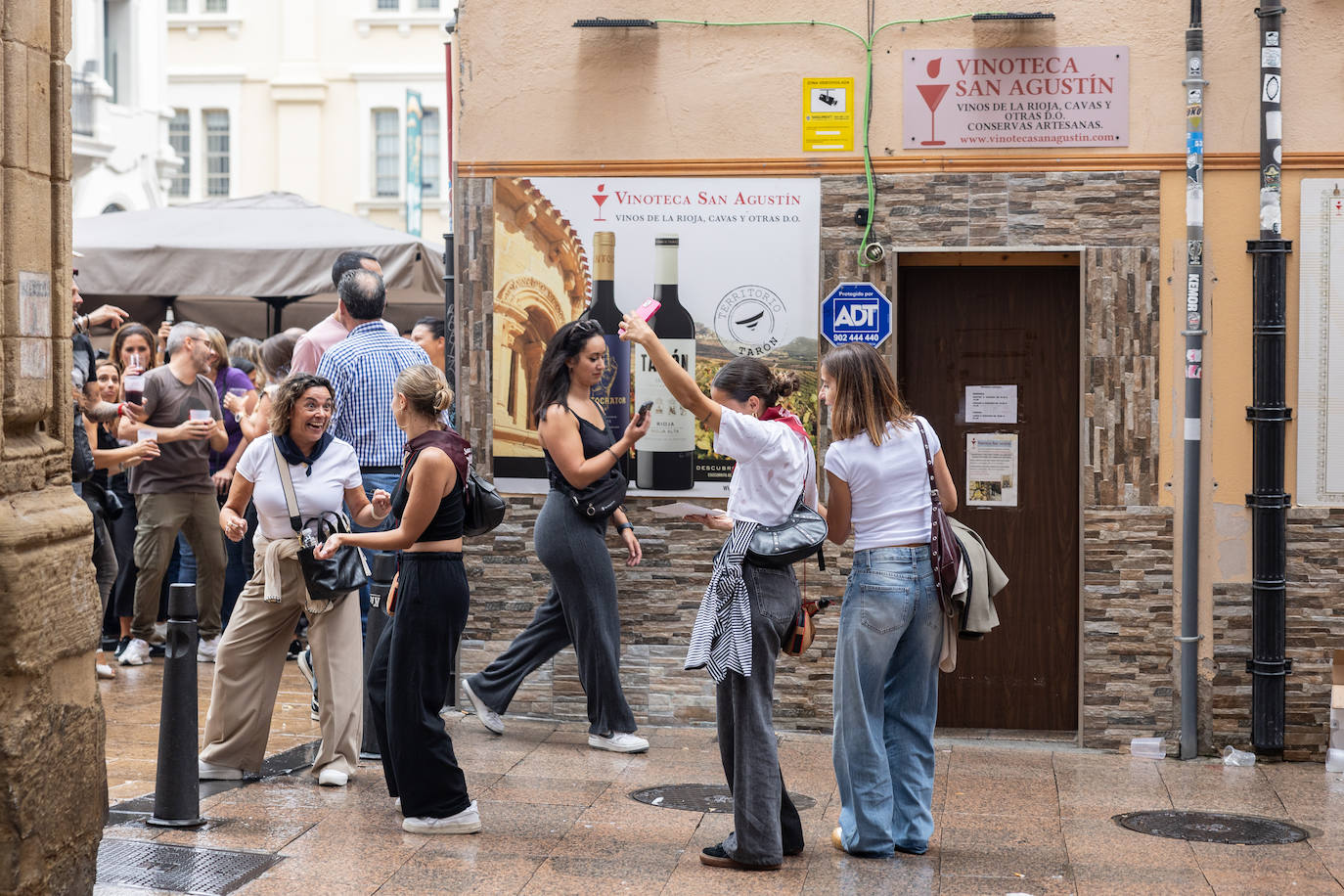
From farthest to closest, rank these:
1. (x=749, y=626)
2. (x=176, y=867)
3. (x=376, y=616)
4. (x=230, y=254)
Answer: (x=230, y=254)
(x=376, y=616)
(x=749, y=626)
(x=176, y=867)

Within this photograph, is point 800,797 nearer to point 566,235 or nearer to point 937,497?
point 937,497

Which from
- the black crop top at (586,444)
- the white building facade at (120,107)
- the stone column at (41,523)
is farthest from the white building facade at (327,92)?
the stone column at (41,523)

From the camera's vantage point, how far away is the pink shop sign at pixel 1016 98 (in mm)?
7832

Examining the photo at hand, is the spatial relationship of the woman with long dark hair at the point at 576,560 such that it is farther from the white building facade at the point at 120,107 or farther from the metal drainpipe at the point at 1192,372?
the white building facade at the point at 120,107

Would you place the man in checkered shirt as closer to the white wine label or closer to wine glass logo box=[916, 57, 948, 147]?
the white wine label

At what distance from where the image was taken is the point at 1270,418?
7.66 metres

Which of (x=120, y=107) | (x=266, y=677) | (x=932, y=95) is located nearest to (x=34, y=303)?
(x=266, y=677)

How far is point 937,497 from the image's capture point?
5820 mm

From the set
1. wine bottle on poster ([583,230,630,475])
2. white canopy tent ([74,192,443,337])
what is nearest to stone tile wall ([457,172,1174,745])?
wine bottle on poster ([583,230,630,475])

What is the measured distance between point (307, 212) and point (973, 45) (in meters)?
7.07

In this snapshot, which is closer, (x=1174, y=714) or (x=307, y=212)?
(x=1174, y=714)

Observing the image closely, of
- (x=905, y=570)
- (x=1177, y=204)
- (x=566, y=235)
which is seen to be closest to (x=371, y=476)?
(x=566, y=235)

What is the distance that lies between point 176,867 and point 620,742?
2.60 metres

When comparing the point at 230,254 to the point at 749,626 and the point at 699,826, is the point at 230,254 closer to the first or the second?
the point at 699,826
